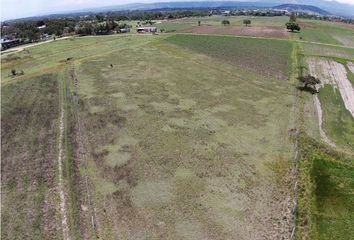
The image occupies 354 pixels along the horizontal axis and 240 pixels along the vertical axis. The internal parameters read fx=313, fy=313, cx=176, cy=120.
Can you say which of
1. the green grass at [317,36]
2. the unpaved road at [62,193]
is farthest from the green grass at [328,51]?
the unpaved road at [62,193]

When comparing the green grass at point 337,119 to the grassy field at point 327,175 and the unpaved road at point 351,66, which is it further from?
the unpaved road at point 351,66

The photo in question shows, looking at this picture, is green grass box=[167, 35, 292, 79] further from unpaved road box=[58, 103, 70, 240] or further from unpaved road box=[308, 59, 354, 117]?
unpaved road box=[58, 103, 70, 240]

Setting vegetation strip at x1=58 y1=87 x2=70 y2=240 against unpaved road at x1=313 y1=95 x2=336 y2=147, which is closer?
vegetation strip at x1=58 y1=87 x2=70 y2=240

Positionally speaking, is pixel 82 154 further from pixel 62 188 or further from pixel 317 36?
pixel 317 36

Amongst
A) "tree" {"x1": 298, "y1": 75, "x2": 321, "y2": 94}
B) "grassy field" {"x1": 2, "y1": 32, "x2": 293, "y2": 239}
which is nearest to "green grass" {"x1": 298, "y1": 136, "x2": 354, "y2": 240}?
"grassy field" {"x1": 2, "y1": 32, "x2": 293, "y2": 239}

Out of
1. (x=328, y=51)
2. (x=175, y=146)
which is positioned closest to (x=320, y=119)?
(x=175, y=146)

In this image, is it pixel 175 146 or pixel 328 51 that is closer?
pixel 175 146
